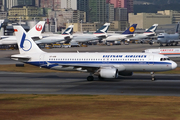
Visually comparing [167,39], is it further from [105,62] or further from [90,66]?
[90,66]

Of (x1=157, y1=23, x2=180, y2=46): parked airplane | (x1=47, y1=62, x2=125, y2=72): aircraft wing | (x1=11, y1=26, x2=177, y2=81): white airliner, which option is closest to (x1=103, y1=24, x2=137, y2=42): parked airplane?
(x1=157, y1=23, x2=180, y2=46): parked airplane

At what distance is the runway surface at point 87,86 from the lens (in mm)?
37938

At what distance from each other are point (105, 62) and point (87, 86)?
6159 mm

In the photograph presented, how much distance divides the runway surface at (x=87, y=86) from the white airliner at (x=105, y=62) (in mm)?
1639

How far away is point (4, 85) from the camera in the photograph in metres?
43.2

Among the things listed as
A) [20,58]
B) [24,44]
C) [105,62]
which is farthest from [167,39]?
[20,58]

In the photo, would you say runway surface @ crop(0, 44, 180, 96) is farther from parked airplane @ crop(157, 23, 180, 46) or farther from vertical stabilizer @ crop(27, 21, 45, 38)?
parked airplane @ crop(157, 23, 180, 46)

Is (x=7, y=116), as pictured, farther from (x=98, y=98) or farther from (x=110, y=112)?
(x=98, y=98)

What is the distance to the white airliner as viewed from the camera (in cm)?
4562

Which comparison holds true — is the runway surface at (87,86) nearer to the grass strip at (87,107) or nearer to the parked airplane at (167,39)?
the grass strip at (87,107)

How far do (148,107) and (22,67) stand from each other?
41346 mm

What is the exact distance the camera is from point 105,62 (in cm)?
4688

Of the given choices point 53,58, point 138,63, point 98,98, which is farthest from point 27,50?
point 98,98

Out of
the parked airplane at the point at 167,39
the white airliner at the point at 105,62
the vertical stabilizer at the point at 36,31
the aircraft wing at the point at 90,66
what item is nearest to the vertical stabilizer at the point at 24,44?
the white airliner at the point at 105,62
